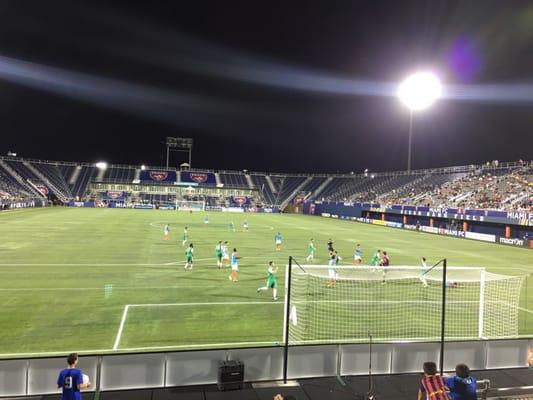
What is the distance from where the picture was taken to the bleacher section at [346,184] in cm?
5472

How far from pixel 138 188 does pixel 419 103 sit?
77.0 meters

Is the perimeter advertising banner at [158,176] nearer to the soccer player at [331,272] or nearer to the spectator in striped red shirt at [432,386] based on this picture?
the soccer player at [331,272]

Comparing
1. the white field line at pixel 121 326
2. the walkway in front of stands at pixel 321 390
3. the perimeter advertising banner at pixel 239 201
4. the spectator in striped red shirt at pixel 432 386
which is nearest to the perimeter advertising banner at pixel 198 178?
the perimeter advertising banner at pixel 239 201

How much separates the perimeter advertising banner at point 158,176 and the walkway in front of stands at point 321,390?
10518 cm

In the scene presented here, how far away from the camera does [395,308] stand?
17.0 m

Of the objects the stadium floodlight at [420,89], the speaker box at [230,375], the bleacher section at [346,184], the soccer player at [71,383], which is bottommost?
the speaker box at [230,375]

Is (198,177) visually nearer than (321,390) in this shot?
No

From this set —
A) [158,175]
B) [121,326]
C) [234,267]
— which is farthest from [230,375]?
[158,175]

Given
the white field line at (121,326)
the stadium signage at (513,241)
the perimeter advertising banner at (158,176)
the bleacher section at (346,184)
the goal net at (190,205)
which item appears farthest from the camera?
the perimeter advertising banner at (158,176)

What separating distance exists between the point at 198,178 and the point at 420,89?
73.8m

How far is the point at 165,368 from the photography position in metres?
8.77

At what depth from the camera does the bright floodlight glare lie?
51.1 metres

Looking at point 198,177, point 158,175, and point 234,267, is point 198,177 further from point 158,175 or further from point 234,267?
point 234,267

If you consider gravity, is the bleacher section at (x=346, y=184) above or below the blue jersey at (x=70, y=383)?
above
